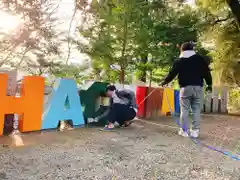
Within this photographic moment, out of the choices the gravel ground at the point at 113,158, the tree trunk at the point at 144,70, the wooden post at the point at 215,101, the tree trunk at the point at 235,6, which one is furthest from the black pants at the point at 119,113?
the tree trunk at the point at 235,6

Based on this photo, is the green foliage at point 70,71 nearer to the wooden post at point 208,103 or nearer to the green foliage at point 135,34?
the green foliage at point 135,34

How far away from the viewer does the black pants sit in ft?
17.6

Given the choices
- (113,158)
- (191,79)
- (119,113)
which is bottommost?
(113,158)

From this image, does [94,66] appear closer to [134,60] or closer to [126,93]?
[134,60]

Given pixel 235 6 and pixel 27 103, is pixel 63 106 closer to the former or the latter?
pixel 27 103

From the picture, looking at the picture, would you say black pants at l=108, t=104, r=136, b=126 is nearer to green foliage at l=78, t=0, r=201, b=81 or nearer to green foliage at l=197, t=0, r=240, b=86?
green foliage at l=78, t=0, r=201, b=81

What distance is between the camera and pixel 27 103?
173 inches

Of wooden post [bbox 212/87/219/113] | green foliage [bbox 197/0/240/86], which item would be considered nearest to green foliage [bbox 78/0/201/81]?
green foliage [bbox 197/0/240/86]

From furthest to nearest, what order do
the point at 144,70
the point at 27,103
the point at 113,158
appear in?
the point at 144,70 < the point at 27,103 < the point at 113,158

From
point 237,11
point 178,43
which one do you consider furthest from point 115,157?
point 237,11

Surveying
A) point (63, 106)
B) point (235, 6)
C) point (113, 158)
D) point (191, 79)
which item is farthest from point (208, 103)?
point (113, 158)

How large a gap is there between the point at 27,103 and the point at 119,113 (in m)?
1.85

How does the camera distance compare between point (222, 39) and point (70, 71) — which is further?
point (222, 39)

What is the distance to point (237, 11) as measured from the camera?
10172 mm
